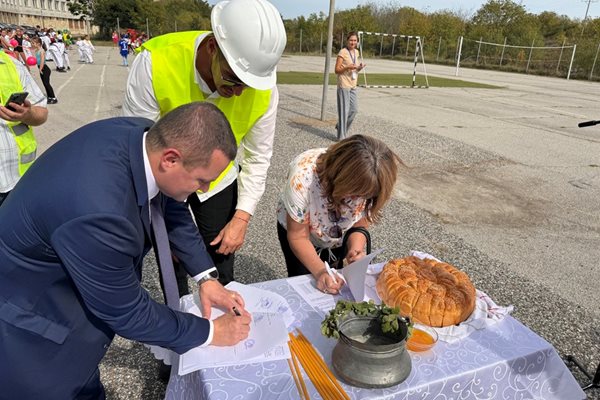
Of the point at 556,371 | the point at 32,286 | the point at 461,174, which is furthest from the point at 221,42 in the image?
the point at 461,174

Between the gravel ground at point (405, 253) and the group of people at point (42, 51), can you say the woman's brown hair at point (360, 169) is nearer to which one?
the gravel ground at point (405, 253)

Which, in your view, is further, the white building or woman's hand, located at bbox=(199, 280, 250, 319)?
the white building

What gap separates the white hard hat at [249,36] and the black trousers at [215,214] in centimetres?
62

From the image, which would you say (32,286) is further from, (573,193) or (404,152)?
(404,152)

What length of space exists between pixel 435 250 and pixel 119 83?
14.3 metres

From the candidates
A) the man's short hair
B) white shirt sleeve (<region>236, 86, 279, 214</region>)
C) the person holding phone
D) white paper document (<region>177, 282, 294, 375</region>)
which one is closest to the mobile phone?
the person holding phone

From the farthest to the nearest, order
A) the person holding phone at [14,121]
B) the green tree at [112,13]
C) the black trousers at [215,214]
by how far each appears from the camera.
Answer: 1. the green tree at [112,13]
2. the person holding phone at [14,121]
3. the black trousers at [215,214]

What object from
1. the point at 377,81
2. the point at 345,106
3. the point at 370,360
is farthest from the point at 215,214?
the point at 377,81

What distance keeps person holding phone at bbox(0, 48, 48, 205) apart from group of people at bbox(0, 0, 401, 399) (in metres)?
0.93

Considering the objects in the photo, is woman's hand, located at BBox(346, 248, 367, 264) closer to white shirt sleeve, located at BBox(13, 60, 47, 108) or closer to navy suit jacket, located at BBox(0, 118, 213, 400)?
navy suit jacket, located at BBox(0, 118, 213, 400)

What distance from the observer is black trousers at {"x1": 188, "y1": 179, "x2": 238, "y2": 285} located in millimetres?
2225

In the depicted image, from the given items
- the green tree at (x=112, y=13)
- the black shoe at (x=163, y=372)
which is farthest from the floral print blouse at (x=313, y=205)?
the green tree at (x=112, y=13)

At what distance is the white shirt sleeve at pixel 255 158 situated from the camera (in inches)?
89.0

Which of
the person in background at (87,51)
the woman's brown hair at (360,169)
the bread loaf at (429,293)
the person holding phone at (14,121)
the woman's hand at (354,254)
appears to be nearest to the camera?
the bread loaf at (429,293)
